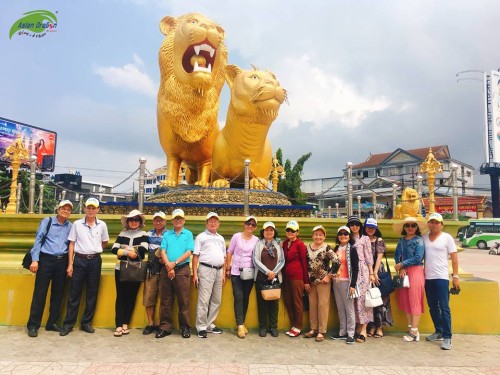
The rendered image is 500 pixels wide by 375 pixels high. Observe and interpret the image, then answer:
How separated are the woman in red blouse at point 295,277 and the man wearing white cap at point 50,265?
219 centimetres

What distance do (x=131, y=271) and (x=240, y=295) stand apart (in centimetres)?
108

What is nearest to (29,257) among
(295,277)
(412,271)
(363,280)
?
(295,277)

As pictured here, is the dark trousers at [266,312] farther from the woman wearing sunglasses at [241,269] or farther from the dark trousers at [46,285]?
the dark trousers at [46,285]

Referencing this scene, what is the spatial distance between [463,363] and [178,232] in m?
2.70

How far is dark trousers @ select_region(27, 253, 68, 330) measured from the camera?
360 centimetres

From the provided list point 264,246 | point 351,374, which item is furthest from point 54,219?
point 351,374

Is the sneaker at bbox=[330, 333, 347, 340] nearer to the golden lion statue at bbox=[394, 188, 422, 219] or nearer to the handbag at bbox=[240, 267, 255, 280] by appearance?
the handbag at bbox=[240, 267, 255, 280]

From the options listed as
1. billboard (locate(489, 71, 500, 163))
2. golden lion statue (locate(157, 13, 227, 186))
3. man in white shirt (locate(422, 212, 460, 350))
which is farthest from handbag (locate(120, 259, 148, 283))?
billboard (locate(489, 71, 500, 163))

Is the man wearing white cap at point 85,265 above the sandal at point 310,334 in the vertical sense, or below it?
above

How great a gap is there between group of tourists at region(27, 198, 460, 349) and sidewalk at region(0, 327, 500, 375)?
0.48 ft

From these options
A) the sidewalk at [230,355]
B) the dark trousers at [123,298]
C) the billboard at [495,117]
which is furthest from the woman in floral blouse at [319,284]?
the billboard at [495,117]

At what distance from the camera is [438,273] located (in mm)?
3570

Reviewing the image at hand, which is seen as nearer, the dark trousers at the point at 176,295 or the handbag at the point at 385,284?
the dark trousers at the point at 176,295

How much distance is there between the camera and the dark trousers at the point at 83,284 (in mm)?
3643
